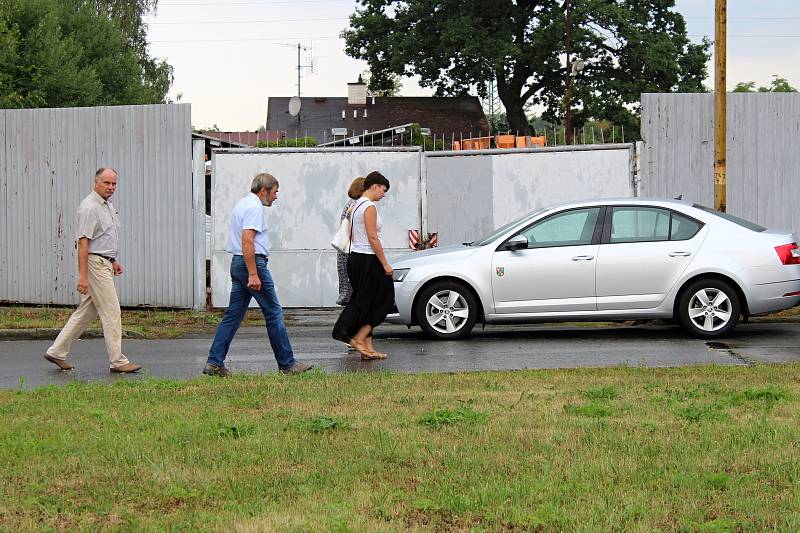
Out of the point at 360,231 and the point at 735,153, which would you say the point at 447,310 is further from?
the point at 735,153

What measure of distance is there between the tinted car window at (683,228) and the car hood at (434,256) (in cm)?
206

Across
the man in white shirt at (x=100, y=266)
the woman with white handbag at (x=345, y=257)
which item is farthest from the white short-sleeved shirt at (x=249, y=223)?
the woman with white handbag at (x=345, y=257)

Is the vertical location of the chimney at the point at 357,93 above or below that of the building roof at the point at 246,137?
above

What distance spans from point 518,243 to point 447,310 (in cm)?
102

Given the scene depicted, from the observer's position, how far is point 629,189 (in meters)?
16.3

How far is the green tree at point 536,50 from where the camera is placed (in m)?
52.2

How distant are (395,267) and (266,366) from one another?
2481 millimetres

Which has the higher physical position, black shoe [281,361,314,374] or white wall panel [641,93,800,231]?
white wall panel [641,93,800,231]

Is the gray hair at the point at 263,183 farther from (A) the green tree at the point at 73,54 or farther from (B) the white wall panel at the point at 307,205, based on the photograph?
(A) the green tree at the point at 73,54

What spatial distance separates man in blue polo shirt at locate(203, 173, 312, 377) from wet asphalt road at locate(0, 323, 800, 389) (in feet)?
1.26

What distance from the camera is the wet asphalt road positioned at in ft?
33.4

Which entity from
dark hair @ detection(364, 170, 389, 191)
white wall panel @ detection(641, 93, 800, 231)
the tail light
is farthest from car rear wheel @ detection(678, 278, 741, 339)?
white wall panel @ detection(641, 93, 800, 231)

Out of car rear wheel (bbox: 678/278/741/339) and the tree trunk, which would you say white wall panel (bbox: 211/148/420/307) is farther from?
the tree trunk

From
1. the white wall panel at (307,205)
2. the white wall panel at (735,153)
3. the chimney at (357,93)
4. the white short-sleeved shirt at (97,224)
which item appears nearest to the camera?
the white short-sleeved shirt at (97,224)
